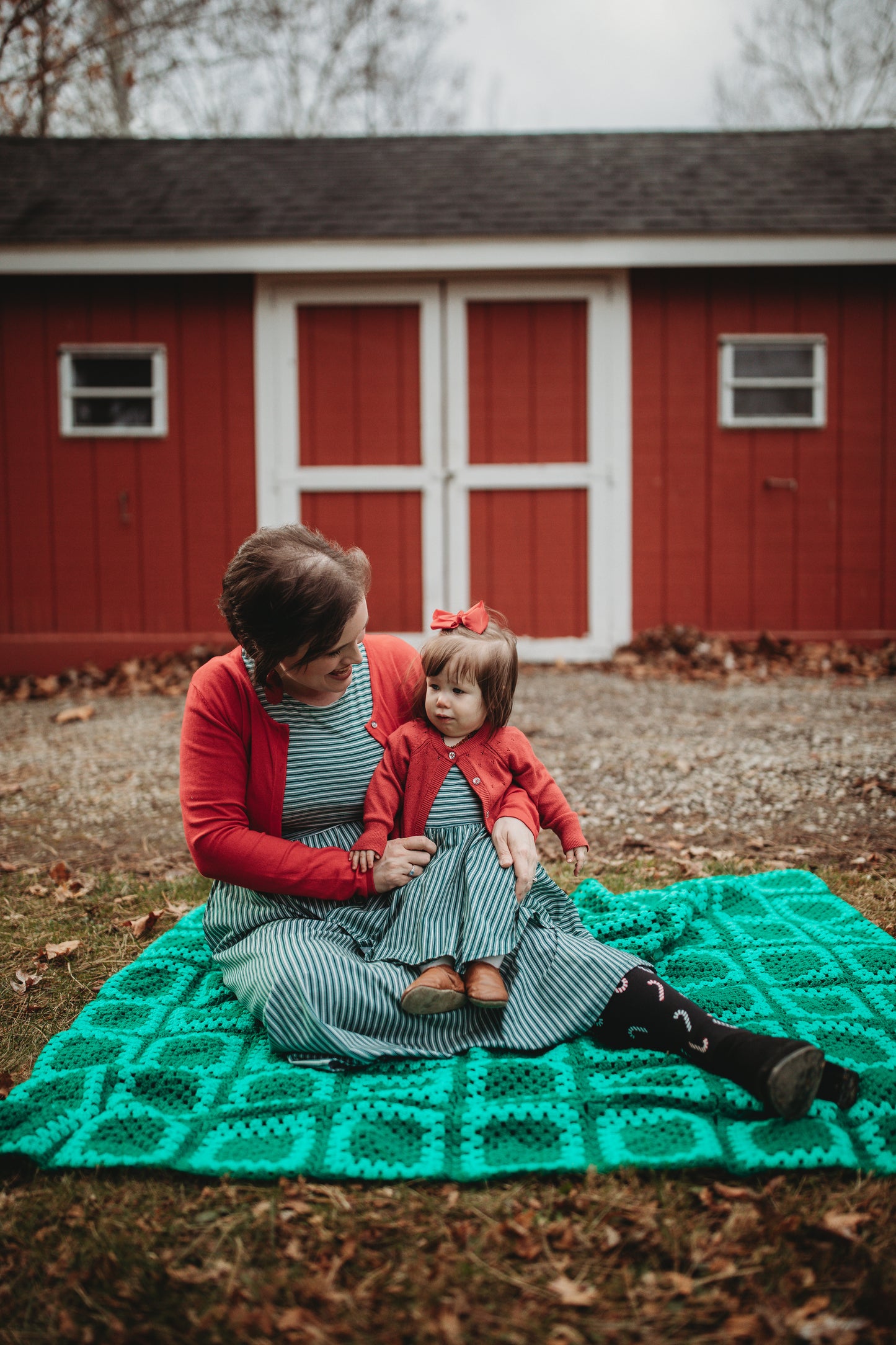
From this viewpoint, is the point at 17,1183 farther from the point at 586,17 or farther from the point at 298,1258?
the point at 586,17

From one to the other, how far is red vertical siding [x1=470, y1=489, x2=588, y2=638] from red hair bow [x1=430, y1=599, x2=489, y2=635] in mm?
5364

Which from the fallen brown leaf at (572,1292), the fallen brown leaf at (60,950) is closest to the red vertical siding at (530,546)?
the fallen brown leaf at (60,950)

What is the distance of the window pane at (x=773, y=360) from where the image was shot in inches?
312

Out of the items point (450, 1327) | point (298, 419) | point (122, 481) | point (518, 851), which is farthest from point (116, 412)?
point (450, 1327)

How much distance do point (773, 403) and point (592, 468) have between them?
5.22ft

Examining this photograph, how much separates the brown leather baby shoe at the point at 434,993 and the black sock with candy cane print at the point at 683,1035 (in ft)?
1.16

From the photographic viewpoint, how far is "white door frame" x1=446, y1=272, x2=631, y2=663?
25.6ft

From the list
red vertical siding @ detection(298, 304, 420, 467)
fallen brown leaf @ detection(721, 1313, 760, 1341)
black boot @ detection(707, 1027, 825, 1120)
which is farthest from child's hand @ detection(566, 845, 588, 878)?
red vertical siding @ detection(298, 304, 420, 467)

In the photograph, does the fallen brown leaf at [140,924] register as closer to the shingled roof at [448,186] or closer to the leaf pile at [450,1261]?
the leaf pile at [450,1261]

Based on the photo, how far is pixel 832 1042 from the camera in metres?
2.26

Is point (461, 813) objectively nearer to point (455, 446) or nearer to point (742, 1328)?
point (742, 1328)

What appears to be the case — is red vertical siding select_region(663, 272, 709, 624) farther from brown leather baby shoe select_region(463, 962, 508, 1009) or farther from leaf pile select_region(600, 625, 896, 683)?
brown leather baby shoe select_region(463, 962, 508, 1009)

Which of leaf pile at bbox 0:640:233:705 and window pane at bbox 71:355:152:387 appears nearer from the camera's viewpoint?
leaf pile at bbox 0:640:233:705

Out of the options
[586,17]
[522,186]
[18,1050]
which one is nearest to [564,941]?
[18,1050]
